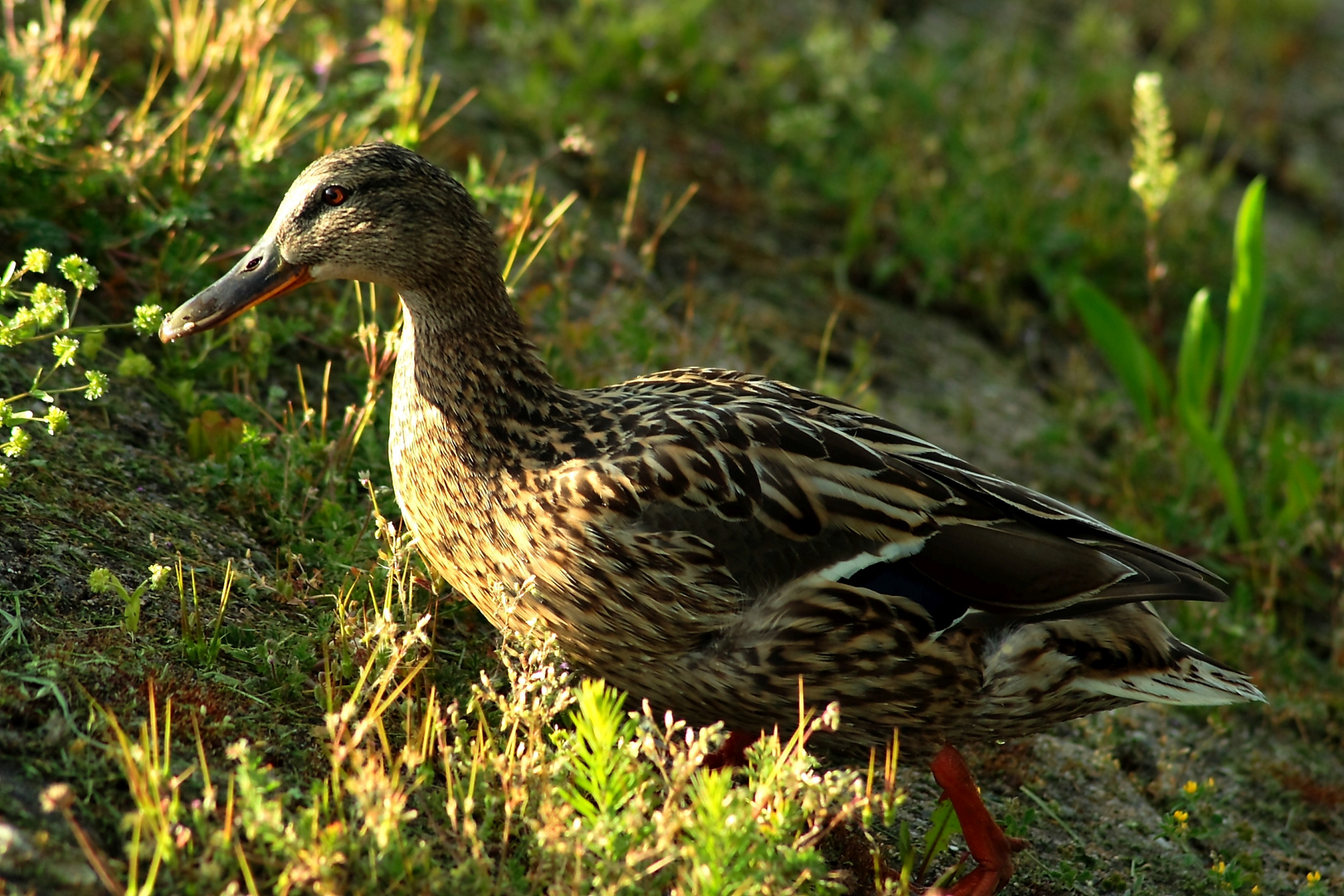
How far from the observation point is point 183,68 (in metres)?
4.94

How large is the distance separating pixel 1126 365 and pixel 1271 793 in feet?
6.46

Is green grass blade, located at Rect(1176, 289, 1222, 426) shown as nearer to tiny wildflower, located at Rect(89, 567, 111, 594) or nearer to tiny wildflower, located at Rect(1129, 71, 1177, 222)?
tiny wildflower, located at Rect(1129, 71, 1177, 222)

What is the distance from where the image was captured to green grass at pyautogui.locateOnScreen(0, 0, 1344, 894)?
269cm

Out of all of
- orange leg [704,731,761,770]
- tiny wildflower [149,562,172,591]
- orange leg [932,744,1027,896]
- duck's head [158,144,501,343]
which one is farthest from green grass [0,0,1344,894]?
orange leg [704,731,761,770]

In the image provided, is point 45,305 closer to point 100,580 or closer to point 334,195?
point 100,580

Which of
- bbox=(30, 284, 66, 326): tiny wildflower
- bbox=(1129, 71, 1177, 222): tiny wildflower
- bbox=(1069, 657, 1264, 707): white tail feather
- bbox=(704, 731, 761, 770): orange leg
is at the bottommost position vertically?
bbox=(704, 731, 761, 770): orange leg

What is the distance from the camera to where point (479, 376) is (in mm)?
3473

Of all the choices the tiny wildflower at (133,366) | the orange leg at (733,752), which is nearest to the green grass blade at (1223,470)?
the orange leg at (733,752)

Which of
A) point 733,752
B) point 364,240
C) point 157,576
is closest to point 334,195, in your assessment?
point 364,240

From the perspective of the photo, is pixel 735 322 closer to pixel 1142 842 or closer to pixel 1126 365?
pixel 1126 365

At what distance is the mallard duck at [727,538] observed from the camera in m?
3.20

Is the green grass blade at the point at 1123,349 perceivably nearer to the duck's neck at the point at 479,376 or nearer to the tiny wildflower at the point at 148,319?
the duck's neck at the point at 479,376

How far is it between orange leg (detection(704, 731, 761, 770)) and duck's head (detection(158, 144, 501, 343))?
1.43 meters

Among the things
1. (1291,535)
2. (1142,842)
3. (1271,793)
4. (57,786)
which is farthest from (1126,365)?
(57,786)
